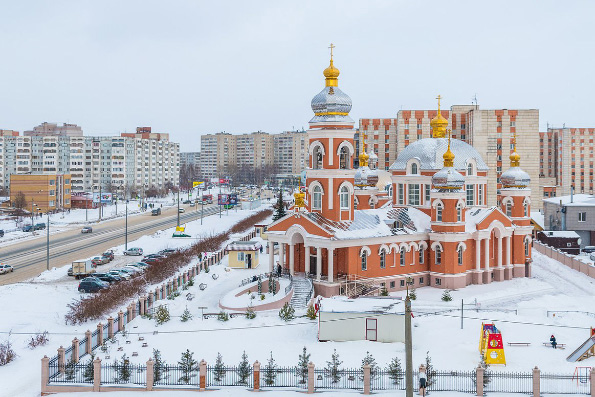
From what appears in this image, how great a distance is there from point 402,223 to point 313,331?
13725 mm

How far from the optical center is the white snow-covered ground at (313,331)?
22.6m

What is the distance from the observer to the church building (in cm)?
3484

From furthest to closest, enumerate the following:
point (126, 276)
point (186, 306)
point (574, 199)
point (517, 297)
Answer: point (574, 199) < point (126, 276) < point (517, 297) < point (186, 306)

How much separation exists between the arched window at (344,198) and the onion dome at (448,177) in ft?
19.2

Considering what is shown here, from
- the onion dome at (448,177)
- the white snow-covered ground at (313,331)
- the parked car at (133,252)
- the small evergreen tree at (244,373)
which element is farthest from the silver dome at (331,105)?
the parked car at (133,252)

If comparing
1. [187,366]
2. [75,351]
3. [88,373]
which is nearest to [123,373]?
A: [88,373]

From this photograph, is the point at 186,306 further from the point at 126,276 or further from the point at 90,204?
the point at 90,204

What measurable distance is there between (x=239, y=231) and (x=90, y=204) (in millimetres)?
40173

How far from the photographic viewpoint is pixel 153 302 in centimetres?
3222

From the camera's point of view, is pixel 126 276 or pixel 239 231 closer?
pixel 126 276

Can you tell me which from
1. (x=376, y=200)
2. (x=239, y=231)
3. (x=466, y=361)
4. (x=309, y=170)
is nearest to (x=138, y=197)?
(x=239, y=231)

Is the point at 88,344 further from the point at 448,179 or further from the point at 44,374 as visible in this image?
the point at 448,179

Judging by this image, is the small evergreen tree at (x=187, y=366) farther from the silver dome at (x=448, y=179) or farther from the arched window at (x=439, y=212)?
the silver dome at (x=448, y=179)

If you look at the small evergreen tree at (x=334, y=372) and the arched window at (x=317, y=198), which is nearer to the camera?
the small evergreen tree at (x=334, y=372)
